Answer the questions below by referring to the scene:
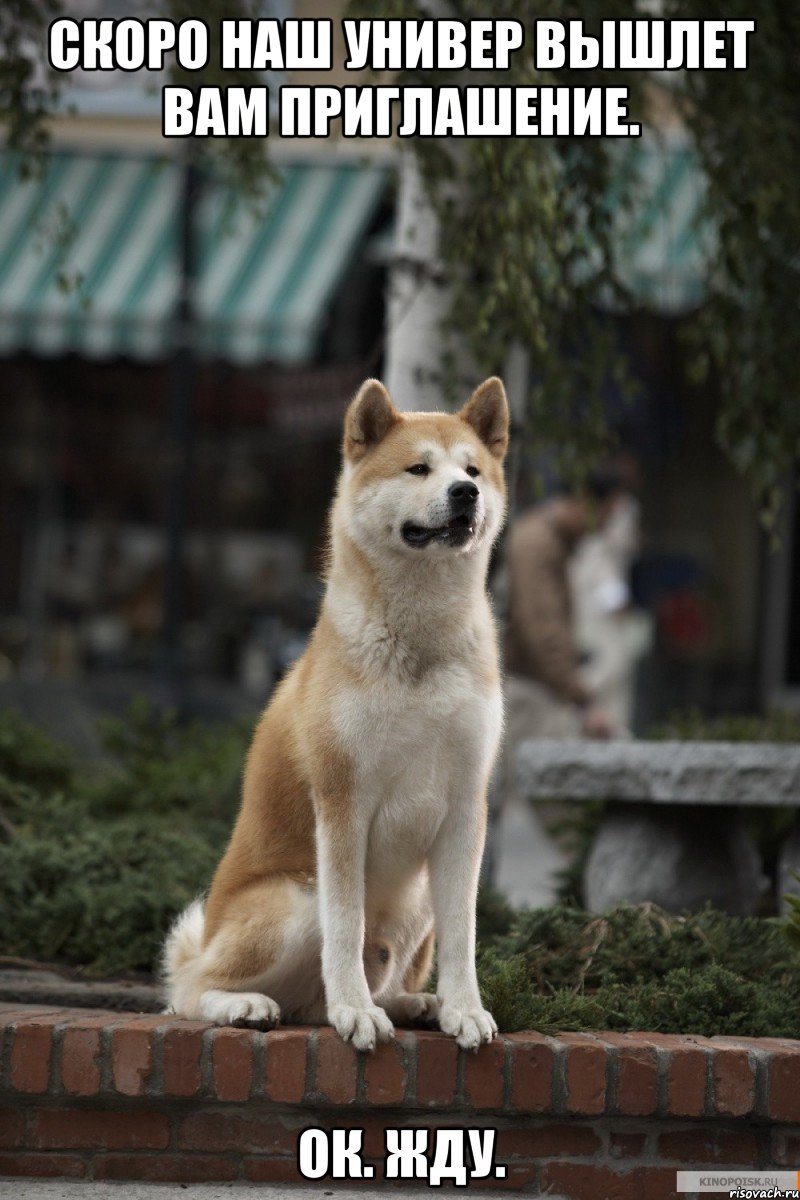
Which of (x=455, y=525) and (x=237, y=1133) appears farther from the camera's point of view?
(x=237, y=1133)

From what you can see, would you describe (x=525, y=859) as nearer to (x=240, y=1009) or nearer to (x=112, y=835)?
(x=112, y=835)

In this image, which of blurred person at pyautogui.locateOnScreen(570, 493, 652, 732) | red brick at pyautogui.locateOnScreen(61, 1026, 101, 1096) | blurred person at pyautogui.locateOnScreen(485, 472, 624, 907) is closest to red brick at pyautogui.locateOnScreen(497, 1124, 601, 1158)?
red brick at pyautogui.locateOnScreen(61, 1026, 101, 1096)

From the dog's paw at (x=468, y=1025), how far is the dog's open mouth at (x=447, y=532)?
1.03m

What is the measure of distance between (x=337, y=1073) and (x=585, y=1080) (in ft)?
1.79

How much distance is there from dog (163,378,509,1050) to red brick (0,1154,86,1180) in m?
0.42

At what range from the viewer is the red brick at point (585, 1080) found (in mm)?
3402

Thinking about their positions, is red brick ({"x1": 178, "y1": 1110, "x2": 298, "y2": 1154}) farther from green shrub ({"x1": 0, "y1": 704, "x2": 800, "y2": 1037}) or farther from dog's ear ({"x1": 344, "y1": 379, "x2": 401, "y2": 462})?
dog's ear ({"x1": 344, "y1": 379, "x2": 401, "y2": 462})

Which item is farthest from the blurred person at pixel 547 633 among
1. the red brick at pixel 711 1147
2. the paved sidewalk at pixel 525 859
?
the red brick at pixel 711 1147

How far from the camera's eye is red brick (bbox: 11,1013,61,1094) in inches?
135

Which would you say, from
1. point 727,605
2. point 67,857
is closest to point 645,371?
point 727,605

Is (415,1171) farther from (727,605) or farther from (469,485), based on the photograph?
(727,605)

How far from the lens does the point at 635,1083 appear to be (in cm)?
341

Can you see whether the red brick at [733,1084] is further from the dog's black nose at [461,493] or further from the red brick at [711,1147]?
the dog's black nose at [461,493]
